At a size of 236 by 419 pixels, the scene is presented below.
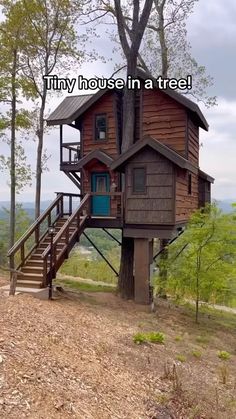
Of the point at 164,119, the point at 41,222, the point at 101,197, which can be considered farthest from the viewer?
the point at 101,197

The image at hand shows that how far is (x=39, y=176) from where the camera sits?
734 inches

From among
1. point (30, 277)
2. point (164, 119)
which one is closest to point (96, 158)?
point (164, 119)

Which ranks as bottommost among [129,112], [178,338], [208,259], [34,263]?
[178,338]

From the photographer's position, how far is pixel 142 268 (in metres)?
13.6

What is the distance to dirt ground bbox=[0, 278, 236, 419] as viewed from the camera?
5.34m

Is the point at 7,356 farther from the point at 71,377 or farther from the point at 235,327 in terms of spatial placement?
the point at 235,327

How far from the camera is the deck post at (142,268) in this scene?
44.5 ft

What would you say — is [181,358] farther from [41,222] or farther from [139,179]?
[41,222]

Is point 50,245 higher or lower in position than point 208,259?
higher

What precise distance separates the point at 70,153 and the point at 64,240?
457 centimetres

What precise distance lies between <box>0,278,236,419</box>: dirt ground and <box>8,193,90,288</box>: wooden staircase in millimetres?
1170

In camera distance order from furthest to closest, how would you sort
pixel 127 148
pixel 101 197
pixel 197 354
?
pixel 101 197 → pixel 127 148 → pixel 197 354

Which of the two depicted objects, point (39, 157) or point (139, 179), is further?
point (39, 157)

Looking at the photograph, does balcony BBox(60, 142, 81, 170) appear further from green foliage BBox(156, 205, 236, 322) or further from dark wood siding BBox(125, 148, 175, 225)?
green foliage BBox(156, 205, 236, 322)
